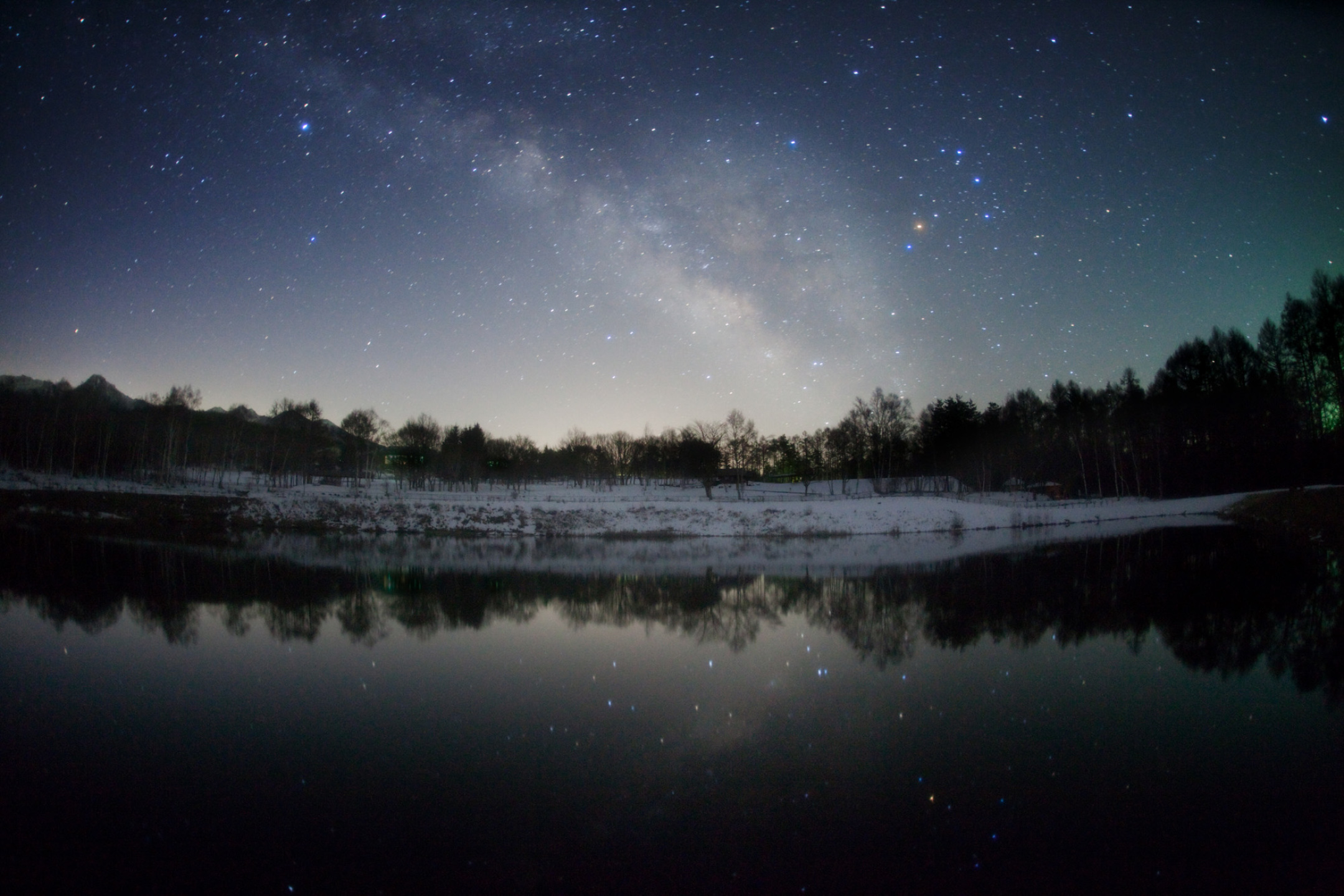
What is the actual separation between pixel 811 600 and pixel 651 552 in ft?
43.6

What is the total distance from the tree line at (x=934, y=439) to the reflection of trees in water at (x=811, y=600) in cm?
4672

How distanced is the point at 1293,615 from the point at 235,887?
1806 centimetres

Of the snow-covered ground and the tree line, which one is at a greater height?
the tree line

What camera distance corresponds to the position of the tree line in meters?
56.4

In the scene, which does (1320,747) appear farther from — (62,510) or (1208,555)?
(62,510)

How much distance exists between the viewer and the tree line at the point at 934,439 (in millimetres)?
56375

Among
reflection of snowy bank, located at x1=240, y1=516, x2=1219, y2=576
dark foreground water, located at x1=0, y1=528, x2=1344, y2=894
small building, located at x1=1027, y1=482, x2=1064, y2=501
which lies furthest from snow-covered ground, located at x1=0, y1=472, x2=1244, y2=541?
small building, located at x1=1027, y1=482, x2=1064, y2=501

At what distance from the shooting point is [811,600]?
15680 mm

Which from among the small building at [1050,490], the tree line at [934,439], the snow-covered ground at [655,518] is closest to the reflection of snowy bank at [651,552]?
the snow-covered ground at [655,518]

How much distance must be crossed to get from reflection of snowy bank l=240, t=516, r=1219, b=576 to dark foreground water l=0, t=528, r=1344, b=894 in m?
7.99

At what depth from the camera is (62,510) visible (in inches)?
1625

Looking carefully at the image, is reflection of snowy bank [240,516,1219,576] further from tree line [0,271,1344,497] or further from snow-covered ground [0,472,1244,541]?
tree line [0,271,1344,497]

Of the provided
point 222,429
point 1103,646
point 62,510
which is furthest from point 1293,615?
point 222,429

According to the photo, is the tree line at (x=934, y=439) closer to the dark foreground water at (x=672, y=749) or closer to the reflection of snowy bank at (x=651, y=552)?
the reflection of snowy bank at (x=651, y=552)
